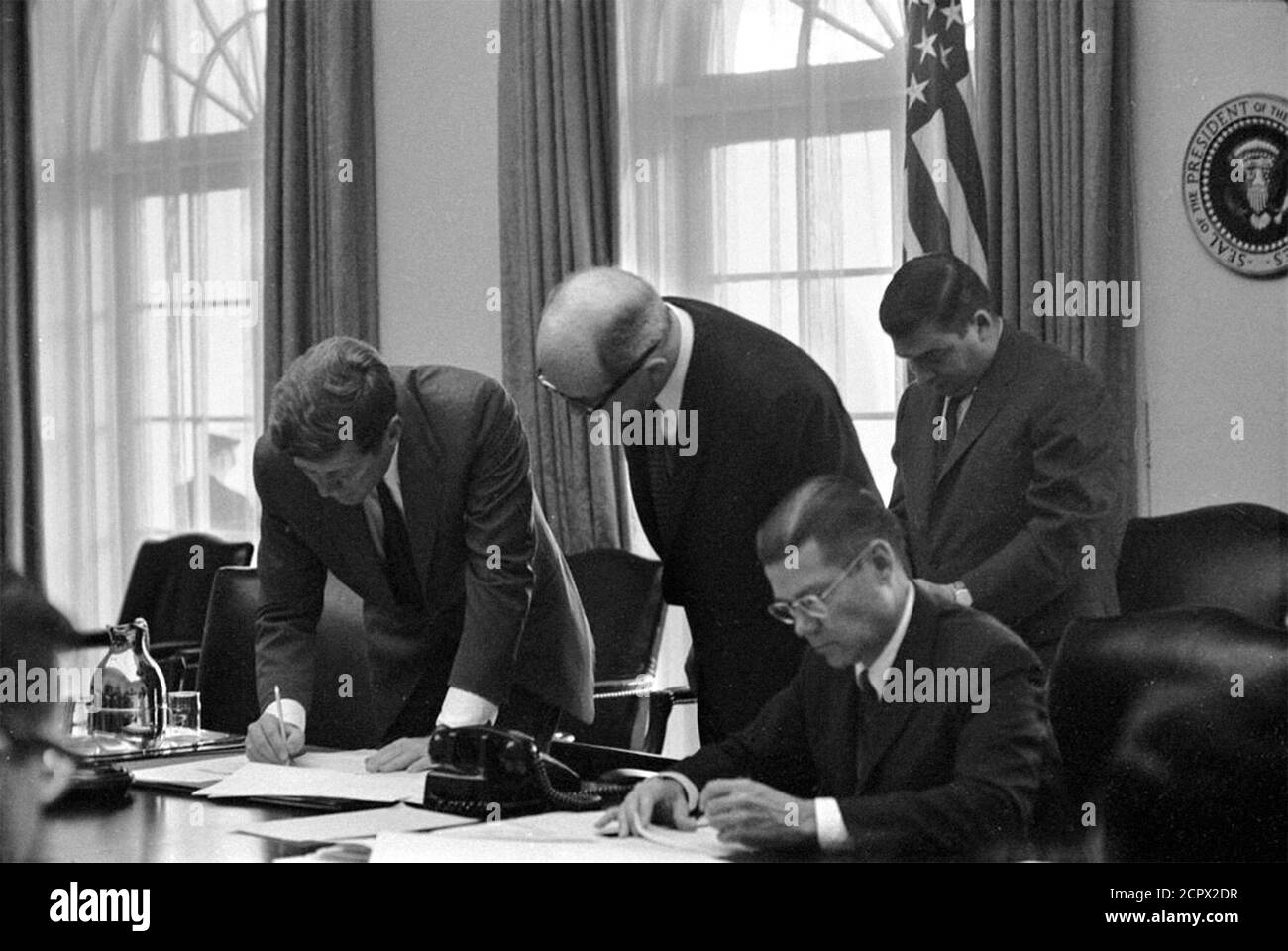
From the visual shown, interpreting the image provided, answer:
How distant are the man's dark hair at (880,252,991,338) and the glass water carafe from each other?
1.58 meters

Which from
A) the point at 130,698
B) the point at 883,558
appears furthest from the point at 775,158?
the point at 130,698

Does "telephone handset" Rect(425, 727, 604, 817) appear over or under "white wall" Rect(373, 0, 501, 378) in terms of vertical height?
under

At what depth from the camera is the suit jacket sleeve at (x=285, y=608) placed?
312 cm

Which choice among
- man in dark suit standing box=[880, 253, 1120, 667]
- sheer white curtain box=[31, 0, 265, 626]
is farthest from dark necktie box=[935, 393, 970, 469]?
sheer white curtain box=[31, 0, 265, 626]

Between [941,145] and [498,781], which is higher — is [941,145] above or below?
above

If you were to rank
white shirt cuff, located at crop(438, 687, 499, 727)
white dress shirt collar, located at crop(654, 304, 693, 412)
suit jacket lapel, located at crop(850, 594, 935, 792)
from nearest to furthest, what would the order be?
suit jacket lapel, located at crop(850, 594, 935, 792) < white dress shirt collar, located at crop(654, 304, 693, 412) < white shirt cuff, located at crop(438, 687, 499, 727)

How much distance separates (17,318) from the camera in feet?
11.3

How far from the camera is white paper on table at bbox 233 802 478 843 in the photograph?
248 centimetres

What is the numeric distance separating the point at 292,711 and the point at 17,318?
107 cm

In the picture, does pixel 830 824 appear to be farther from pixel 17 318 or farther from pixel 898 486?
pixel 17 318

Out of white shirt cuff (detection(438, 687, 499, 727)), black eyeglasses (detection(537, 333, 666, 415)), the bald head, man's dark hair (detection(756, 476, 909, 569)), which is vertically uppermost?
the bald head

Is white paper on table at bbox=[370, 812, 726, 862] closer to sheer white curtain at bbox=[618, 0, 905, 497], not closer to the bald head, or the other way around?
the bald head
